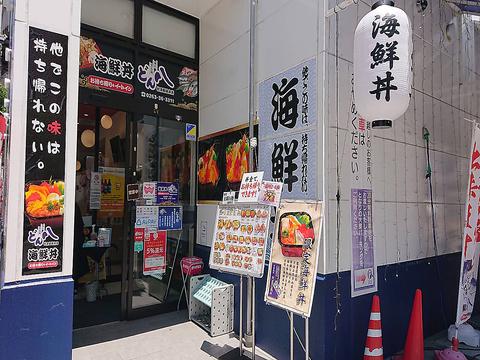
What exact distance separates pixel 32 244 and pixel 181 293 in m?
3.01

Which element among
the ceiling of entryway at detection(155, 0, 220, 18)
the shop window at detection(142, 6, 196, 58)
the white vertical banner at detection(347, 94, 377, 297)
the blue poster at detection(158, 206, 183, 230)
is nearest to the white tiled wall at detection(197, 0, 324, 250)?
the ceiling of entryway at detection(155, 0, 220, 18)

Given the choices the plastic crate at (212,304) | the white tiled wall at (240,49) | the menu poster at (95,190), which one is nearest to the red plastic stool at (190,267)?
the plastic crate at (212,304)

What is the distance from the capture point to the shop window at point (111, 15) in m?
4.70

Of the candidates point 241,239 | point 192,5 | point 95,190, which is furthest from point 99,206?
point 192,5

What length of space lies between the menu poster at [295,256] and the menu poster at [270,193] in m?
0.11

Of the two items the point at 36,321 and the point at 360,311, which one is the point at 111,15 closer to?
the point at 36,321

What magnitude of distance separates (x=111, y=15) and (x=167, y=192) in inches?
109

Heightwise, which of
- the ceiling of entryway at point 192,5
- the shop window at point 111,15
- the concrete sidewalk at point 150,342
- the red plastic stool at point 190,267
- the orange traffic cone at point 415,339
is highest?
the ceiling of entryway at point 192,5

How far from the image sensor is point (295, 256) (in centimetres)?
318

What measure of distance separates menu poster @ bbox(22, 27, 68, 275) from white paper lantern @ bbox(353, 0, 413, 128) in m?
2.74

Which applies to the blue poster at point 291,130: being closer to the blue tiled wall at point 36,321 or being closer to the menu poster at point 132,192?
the menu poster at point 132,192

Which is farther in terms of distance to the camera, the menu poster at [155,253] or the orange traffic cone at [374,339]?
the menu poster at [155,253]

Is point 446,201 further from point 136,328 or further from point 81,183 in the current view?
point 81,183

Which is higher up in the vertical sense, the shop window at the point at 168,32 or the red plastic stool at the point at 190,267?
the shop window at the point at 168,32
